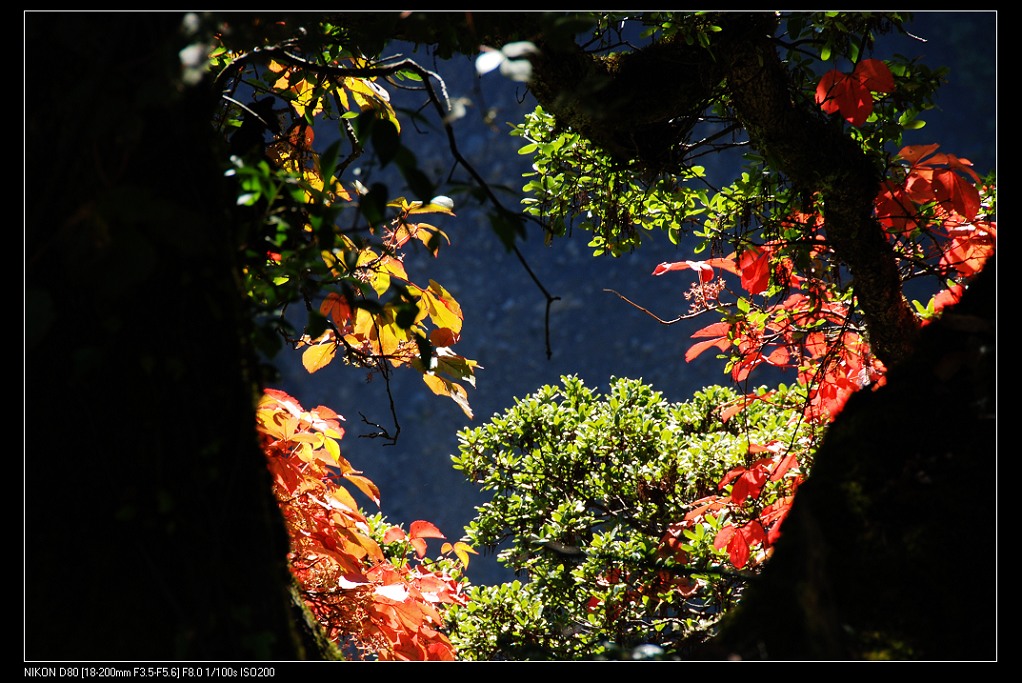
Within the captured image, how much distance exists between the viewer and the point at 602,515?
2.08 meters

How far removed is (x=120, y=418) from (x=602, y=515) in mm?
1678

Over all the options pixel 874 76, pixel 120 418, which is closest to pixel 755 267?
pixel 874 76

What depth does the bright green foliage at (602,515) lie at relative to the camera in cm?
176

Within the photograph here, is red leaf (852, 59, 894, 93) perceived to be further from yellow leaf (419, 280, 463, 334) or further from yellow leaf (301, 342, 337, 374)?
yellow leaf (301, 342, 337, 374)

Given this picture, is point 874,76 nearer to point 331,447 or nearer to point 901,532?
point 901,532

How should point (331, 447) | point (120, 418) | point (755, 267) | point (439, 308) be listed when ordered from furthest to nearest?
point (755, 267) → point (331, 447) → point (439, 308) → point (120, 418)

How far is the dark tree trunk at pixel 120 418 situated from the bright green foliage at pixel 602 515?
1.13 m

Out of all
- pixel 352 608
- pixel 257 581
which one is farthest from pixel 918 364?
pixel 352 608

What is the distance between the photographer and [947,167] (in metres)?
1.62

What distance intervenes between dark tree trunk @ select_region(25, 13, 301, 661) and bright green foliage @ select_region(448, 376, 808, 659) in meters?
Result: 1.13

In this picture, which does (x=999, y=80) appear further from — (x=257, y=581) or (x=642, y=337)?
(x=642, y=337)

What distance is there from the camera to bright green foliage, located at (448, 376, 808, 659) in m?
1.76

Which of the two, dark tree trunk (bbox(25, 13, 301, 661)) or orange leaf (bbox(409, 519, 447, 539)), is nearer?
dark tree trunk (bbox(25, 13, 301, 661))

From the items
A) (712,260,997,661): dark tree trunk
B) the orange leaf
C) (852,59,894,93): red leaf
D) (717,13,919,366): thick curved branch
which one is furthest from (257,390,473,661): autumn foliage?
(852,59,894,93): red leaf
